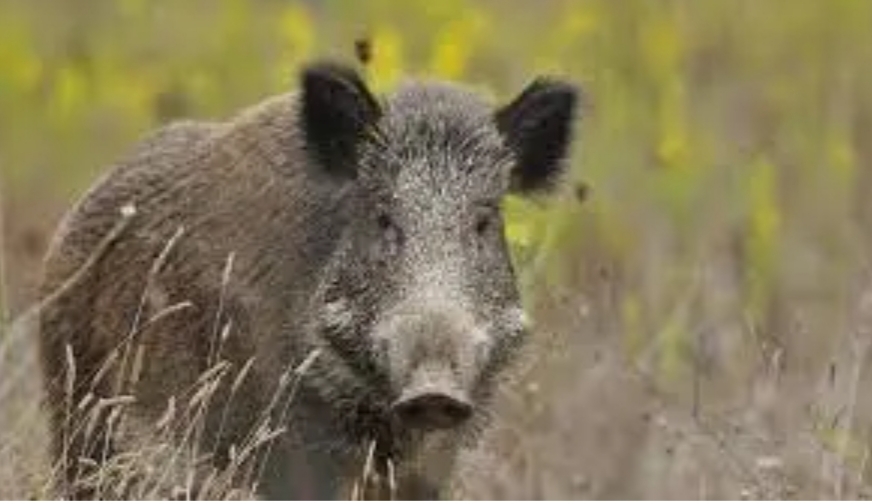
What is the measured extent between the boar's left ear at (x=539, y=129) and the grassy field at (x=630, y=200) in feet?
0.59

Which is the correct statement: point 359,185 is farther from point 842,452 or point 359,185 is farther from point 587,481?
point 587,481

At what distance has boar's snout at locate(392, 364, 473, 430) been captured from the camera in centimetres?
835

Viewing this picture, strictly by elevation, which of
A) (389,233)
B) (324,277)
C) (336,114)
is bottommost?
(324,277)

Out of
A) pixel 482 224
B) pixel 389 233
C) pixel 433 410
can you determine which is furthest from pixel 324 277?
pixel 433 410

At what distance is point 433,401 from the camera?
8.36 m

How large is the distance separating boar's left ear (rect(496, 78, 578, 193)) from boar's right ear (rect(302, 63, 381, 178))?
1.29ft

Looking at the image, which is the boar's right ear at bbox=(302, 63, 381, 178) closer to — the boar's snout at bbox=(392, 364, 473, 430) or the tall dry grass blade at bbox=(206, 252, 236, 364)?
the tall dry grass blade at bbox=(206, 252, 236, 364)

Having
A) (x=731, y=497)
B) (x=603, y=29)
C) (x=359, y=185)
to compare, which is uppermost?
(x=603, y=29)

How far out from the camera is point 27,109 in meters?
15.6

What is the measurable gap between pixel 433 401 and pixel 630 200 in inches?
251

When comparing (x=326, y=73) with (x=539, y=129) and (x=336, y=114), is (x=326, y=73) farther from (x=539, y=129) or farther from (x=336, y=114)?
(x=539, y=129)

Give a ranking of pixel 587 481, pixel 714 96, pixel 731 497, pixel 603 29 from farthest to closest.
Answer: pixel 714 96
pixel 603 29
pixel 587 481
pixel 731 497

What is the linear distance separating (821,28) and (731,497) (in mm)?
5568

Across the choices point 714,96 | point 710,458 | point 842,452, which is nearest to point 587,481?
point 710,458
